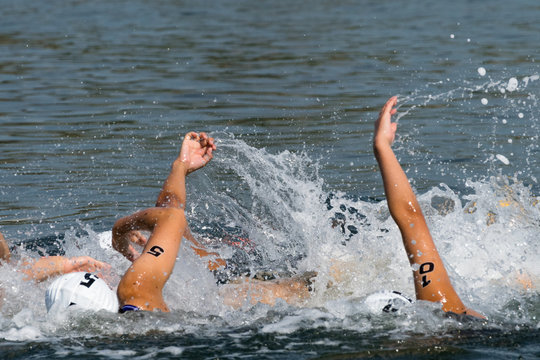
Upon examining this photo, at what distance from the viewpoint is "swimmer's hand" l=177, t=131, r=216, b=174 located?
6.70 metres

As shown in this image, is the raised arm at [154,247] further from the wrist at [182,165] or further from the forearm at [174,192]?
the wrist at [182,165]

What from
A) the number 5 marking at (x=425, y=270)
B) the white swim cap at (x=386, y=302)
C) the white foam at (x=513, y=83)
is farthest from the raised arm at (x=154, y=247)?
the white foam at (x=513, y=83)

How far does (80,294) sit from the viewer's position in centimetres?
559

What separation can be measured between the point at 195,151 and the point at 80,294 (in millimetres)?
1641

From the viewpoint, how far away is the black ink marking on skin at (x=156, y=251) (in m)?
5.66

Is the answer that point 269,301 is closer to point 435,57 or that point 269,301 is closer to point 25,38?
point 435,57

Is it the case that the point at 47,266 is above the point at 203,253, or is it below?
above

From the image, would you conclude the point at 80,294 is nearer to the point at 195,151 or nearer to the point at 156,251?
the point at 156,251

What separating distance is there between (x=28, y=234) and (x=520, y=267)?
178 inches

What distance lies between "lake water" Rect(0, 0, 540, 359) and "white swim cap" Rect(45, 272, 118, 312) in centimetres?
12

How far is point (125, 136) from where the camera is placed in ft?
40.3

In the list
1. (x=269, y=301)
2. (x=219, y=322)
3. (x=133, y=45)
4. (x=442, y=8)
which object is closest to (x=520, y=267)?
(x=269, y=301)

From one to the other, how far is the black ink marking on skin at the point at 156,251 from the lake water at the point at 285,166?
400 mm

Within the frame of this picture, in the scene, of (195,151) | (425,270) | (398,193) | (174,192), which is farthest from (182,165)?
(425,270)
